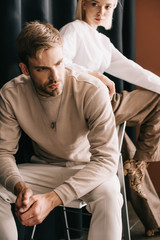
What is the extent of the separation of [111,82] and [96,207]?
2.24 feet

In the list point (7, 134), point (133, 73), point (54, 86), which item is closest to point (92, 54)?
point (133, 73)

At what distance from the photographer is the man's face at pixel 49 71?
145cm

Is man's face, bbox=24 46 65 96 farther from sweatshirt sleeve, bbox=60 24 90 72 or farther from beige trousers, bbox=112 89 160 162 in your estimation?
beige trousers, bbox=112 89 160 162

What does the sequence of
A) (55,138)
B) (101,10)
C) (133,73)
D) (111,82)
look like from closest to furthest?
1. (55,138)
2. (111,82)
3. (101,10)
4. (133,73)

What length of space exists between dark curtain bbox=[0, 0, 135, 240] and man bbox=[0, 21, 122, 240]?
0.59 ft

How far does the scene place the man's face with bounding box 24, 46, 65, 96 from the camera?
4.74 feet

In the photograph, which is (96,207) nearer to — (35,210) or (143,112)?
(35,210)

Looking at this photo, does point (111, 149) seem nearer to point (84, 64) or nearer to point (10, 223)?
point (10, 223)

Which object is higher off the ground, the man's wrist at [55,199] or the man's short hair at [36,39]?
the man's short hair at [36,39]

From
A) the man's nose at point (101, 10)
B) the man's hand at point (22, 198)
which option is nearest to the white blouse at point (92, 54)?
the man's nose at point (101, 10)

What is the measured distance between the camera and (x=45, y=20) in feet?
6.34

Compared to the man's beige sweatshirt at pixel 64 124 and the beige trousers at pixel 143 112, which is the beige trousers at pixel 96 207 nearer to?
the man's beige sweatshirt at pixel 64 124

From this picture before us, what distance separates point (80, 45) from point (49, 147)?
0.62 metres

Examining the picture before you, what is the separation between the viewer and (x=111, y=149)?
1446 millimetres
